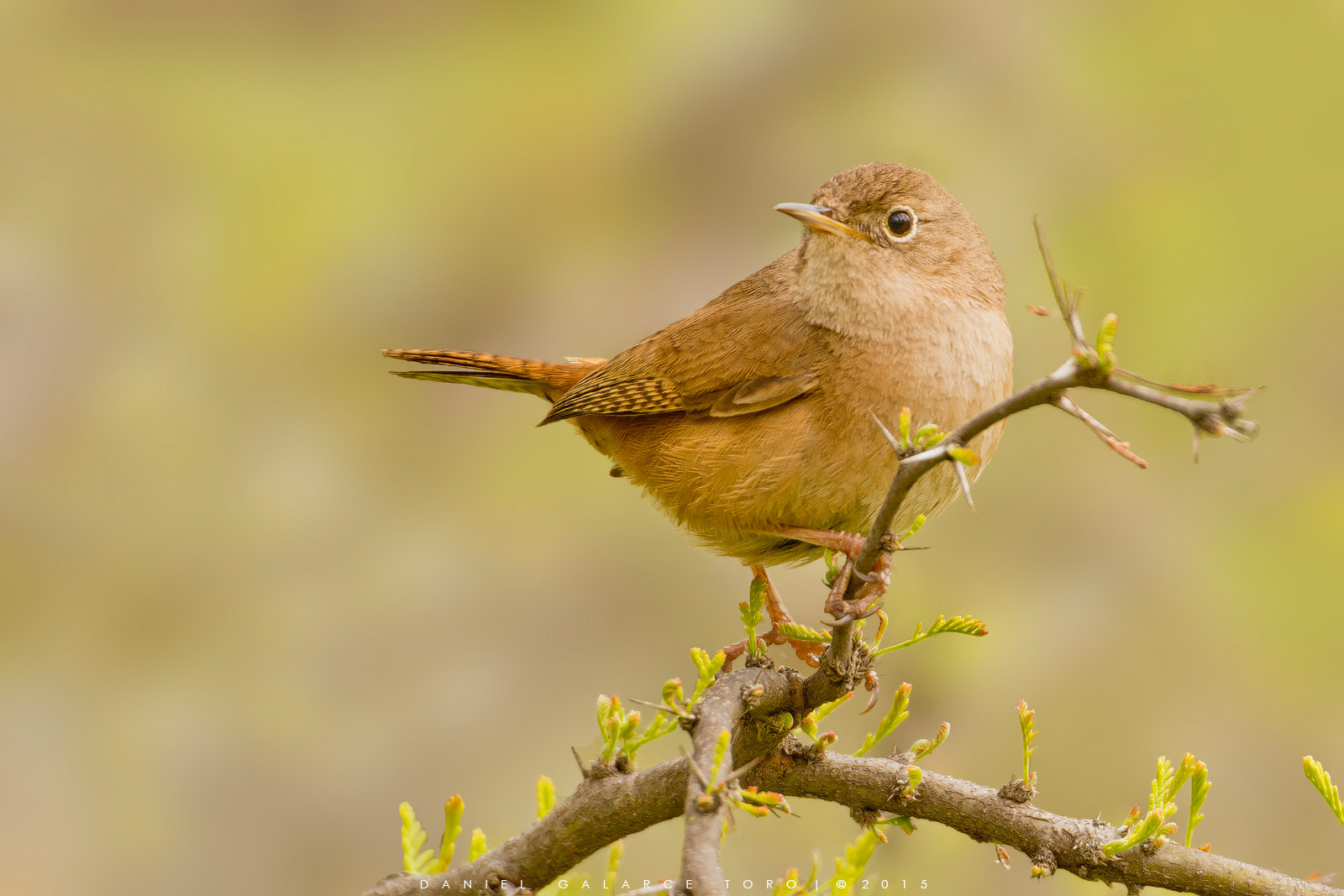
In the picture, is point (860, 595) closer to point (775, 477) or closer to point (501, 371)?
point (775, 477)

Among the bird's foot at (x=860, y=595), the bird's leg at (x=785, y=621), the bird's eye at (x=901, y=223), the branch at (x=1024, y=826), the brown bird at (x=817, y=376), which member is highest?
the bird's eye at (x=901, y=223)

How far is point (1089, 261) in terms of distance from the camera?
184 inches

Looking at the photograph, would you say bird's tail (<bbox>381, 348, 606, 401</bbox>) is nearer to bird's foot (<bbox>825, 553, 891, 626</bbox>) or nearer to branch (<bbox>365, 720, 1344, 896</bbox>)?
branch (<bbox>365, 720, 1344, 896</bbox>)

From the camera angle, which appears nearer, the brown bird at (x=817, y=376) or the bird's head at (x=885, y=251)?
the brown bird at (x=817, y=376)

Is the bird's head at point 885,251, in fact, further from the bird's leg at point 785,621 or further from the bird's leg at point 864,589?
the bird's leg at point 864,589

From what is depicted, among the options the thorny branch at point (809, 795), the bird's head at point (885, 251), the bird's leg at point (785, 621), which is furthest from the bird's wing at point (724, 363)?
the thorny branch at point (809, 795)

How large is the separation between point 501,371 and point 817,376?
1.21 meters

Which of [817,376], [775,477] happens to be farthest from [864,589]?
[817,376]

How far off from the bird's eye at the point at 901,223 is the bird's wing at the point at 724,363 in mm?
335

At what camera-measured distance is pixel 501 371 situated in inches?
152

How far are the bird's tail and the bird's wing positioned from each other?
0.15 metres

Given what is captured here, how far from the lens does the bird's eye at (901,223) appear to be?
3338 mm

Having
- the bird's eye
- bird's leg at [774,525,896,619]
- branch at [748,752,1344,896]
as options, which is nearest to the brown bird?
the bird's eye

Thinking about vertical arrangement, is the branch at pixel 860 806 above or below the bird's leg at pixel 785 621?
below
